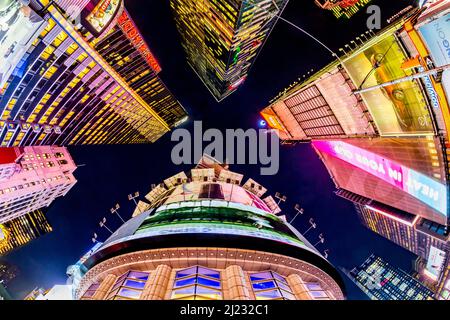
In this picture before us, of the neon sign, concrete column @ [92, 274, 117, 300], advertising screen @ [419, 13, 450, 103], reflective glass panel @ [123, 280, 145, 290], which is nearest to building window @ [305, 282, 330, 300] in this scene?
reflective glass panel @ [123, 280, 145, 290]

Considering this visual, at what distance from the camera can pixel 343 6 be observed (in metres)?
84.2

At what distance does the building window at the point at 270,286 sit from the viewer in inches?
727

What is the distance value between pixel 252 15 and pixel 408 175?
64.1 metres

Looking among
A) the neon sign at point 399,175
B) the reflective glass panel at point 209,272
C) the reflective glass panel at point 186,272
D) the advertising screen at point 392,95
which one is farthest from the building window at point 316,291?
the neon sign at point 399,175

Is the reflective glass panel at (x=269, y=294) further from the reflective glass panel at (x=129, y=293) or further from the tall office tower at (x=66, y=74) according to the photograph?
the tall office tower at (x=66, y=74)

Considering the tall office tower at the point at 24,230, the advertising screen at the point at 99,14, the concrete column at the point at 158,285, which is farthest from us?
the tall office tower at the point at 24,230

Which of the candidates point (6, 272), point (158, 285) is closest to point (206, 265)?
point (158, 285)

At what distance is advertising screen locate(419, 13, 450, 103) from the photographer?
28.1 m

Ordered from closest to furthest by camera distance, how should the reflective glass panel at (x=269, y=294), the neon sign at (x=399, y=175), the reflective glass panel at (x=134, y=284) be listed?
the reflective glass panel at (x=269, y=294), the reflective glass panel at (x=134, y=284), the neon sign at (x=399, y=175)

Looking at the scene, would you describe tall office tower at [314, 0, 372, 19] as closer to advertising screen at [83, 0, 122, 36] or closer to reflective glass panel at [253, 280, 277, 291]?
advertising screen at [83, 0, 122, 36]

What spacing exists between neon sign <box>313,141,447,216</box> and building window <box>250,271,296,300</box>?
50081 millimetres

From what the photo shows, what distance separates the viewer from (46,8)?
170ft

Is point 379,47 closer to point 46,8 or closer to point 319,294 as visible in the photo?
point 319,294

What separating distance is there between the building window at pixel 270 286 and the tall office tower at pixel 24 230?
575 feet
